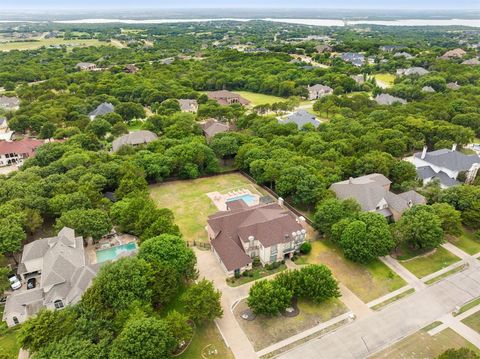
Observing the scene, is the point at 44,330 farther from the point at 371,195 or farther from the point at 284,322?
the point at 371,195

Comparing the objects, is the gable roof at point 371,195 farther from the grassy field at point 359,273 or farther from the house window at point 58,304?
the house window at point 58,304

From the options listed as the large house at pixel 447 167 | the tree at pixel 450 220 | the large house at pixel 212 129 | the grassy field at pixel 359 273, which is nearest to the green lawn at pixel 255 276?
the grassy field at pixel 359 273

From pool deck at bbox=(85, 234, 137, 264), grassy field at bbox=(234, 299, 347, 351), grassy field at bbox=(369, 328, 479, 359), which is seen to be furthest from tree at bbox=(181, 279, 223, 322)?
pool deck at bbox=(85, 234, 137, 264)

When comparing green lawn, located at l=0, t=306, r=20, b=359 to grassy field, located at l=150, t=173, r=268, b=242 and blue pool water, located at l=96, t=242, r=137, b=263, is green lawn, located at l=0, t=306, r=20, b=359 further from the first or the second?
grassy field, located at l=150, t=173, r=268, b=242

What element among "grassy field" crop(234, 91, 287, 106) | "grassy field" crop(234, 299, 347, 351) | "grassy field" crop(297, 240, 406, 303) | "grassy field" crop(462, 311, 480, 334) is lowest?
"grassy field" crop(234, 299, 347, 351)

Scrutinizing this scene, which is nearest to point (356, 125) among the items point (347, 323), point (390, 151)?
point (390, 151)
